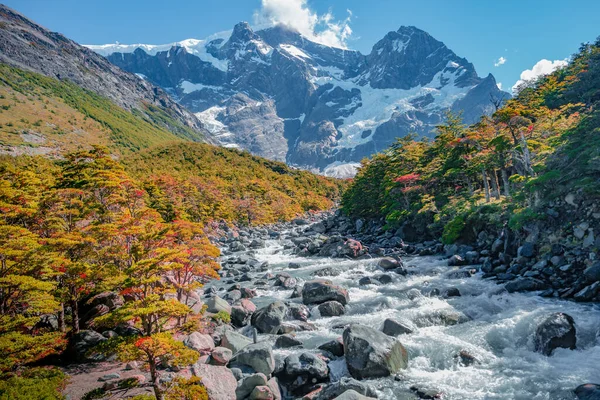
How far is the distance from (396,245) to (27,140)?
92740 millimetres

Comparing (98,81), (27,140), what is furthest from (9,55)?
(27,140)

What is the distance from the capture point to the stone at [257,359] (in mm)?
12984

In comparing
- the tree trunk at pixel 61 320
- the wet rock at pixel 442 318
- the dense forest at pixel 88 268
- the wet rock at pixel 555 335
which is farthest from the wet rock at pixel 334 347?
the tree trunk at pixel 61 320

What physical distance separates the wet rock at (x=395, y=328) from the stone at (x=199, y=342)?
28.0ft

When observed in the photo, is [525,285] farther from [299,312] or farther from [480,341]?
[299,312]

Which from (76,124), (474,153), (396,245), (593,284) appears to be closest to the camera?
(593,284)

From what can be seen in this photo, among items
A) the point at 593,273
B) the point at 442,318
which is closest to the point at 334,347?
the point at 442,318

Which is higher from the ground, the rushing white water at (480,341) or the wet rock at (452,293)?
the wet rock at (452,293)

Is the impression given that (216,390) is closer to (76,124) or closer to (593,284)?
(593,284)

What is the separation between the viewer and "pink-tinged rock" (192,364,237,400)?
11077mm

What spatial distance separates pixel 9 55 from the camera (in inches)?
5349

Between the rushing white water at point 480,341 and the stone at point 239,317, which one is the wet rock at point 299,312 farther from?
the stone at point 239,317

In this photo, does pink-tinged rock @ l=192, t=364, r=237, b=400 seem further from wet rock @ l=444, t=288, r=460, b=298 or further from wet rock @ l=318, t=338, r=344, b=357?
wet rock @ l=444, t=288, r=460, b=298

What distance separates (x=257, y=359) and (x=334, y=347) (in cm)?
353
